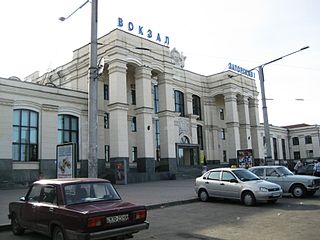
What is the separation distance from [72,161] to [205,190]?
261 inches

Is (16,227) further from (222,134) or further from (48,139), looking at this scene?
(222,134)

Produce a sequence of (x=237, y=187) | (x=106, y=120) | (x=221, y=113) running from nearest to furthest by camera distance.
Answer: (x=237, y=187) < (x=106, y=120) < (x=221, y=113)

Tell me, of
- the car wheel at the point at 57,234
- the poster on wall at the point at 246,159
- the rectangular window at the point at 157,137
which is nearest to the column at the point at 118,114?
the rectangular window at the point at 157,137

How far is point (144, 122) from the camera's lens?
119 ft

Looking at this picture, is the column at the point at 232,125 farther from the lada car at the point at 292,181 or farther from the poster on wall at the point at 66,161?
the poster on wall at the point at 66,161

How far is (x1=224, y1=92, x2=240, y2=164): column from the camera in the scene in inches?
1948

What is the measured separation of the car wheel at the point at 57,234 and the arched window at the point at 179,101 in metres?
39.7

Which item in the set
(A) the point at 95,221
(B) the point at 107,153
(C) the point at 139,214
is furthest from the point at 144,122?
(A) the point at 95,221

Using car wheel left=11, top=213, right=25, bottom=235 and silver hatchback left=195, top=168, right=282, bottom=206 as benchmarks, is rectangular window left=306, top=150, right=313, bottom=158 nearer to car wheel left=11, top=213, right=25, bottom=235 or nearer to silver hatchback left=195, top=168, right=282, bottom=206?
silver hatchback left=195, top=168, right=282, bottom=206

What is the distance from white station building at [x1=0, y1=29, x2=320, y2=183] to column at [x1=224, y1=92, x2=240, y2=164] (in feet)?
0.46

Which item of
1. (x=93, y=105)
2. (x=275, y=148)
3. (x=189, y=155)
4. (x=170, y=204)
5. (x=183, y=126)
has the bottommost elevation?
(x=170, y=204)

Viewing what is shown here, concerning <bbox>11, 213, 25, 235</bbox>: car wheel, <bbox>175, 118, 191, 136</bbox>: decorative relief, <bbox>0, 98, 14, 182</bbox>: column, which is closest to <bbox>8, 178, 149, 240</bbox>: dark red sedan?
<bbox>11, 213, 25, 235</bbox>: car wheel

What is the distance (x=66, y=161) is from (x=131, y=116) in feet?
88.1

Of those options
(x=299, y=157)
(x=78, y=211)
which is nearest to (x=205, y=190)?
(x=78, y=211)
